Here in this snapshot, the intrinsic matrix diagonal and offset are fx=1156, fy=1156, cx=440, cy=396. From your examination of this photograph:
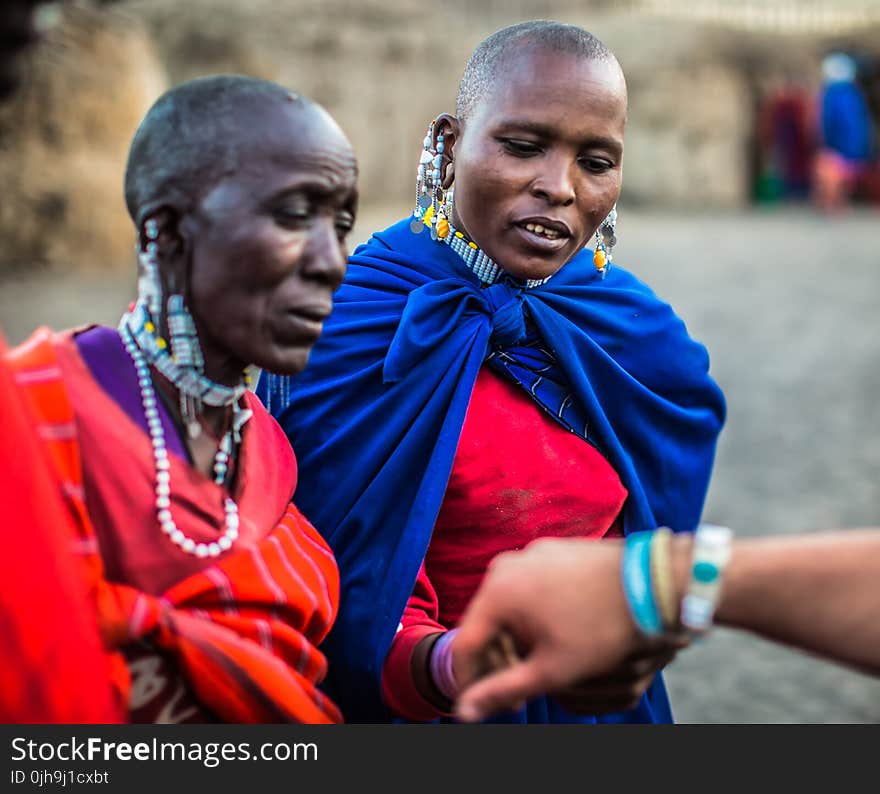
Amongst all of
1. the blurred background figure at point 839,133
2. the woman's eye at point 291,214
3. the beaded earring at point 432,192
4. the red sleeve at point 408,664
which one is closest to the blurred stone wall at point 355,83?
the blurred background figure at point 839,133

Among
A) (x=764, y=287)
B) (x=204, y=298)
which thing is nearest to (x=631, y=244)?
(x=764, y=287)

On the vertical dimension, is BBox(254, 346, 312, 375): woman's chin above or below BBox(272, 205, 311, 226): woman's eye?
below

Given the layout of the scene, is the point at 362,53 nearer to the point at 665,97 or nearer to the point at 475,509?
the point at 665,97

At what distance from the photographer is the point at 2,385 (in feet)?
4.87

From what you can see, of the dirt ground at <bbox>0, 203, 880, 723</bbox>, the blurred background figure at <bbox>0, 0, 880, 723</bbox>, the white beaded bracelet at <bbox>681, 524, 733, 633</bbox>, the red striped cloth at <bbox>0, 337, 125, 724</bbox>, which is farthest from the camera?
the blurred background figure at <bbox>0, 0, 880, 723</bbox>

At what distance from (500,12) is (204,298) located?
860 inches

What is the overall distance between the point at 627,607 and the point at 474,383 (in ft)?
3.05

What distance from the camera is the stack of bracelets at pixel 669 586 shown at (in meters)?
1.65

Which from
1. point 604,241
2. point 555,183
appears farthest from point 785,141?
point 555,183

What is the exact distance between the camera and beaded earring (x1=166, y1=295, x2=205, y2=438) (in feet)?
5.94

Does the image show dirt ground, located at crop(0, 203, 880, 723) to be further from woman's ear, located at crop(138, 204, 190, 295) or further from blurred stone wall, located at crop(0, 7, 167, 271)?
woman's ear, located at crop(138, 204, 190, 295)

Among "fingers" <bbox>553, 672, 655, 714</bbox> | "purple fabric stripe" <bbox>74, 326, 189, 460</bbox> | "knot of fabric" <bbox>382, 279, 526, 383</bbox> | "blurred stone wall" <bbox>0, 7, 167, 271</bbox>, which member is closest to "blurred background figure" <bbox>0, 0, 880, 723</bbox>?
"blurred stone wall" <bbox>0, 7, 167, 271</bbox>

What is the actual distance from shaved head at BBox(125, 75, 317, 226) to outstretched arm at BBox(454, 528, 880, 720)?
0.75 m

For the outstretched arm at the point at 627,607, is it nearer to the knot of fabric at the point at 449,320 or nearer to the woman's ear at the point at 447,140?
the knot of fabric at the point at 449,320
